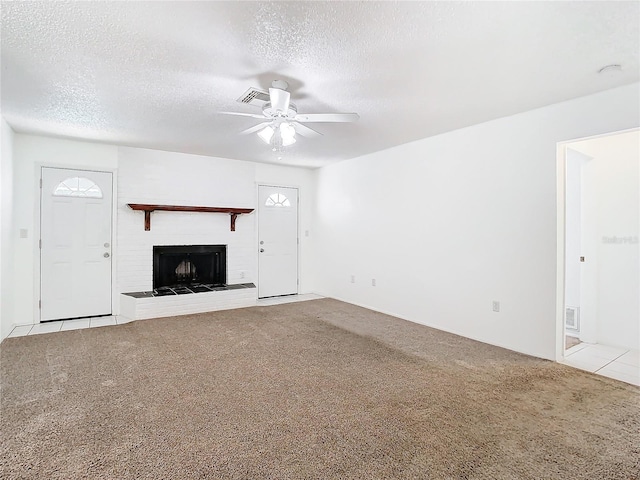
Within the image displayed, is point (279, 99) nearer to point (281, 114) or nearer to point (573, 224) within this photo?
point (281, 114)

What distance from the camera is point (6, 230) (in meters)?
4.02

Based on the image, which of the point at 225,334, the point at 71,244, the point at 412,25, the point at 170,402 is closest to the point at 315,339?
the point at 225,334

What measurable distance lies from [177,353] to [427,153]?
3.89 metres

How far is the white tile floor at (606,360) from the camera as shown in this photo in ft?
9.90

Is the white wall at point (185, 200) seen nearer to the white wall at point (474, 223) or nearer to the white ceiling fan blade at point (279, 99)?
the white wall at point (474, 223)

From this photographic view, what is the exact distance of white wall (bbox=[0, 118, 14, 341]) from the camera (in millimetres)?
3809

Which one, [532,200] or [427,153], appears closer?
[532,200]

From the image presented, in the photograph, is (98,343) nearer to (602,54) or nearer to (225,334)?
(225,334)

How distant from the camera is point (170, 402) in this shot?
2.47 m

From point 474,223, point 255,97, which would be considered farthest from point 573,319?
point 255,97

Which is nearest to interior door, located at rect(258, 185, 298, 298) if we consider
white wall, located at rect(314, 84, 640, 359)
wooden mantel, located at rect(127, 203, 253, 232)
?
wooden mantel, located at rect(127, 203, 253, 232)

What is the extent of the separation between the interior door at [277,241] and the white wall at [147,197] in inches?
6.2

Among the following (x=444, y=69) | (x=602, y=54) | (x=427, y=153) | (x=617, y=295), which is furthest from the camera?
(x=427, y=153)

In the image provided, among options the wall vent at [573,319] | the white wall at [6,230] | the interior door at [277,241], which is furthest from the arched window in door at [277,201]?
the wall vent at [573,319]
